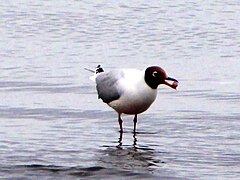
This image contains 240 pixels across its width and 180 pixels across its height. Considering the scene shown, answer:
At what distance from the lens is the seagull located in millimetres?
10703

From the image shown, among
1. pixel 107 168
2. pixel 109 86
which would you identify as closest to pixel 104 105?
pixel 109 86

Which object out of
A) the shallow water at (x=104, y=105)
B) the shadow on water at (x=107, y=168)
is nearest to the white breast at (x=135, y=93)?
the shallow water at (x=104, y=105)

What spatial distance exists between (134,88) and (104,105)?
1.61 metres

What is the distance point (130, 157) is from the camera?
9594mm

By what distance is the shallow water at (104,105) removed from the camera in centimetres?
923

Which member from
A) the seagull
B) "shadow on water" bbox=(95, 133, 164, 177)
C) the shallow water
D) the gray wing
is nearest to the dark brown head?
the seagull

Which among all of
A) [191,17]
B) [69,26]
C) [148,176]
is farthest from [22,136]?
[191,17]

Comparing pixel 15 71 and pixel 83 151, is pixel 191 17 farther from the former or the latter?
pixel 83 151

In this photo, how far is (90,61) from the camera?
49.4ft

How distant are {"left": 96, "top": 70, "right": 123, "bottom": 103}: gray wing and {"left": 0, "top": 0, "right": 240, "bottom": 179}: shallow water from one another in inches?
13.4

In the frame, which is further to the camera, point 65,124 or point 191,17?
point 191,17

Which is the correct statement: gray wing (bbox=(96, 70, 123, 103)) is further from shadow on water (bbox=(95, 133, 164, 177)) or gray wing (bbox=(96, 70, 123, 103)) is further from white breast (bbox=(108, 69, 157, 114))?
shadow on water (bbox=(95, 133, 164, 177))

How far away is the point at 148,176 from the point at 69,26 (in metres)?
10.1

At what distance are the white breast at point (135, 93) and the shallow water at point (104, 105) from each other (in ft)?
0.94
